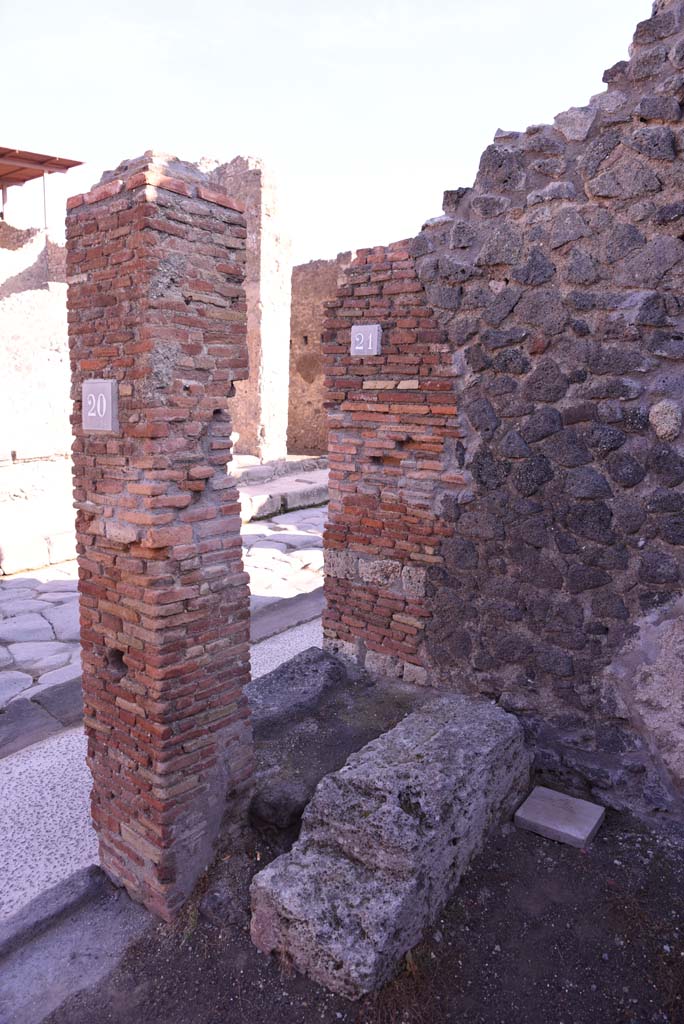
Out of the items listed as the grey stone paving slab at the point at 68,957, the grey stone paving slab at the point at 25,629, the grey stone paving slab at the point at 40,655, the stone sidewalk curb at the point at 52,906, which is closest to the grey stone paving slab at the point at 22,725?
the grey stone paving slab at the point at 40,655

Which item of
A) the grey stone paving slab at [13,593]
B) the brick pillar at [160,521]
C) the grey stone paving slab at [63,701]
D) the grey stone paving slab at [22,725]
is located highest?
the brick pillar at [160,521]

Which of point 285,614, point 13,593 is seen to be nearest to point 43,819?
point 285,614

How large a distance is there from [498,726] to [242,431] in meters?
9.57

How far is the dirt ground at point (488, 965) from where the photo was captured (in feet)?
7.85

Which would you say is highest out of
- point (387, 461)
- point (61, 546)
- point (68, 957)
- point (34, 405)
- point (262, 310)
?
point (262, 310)

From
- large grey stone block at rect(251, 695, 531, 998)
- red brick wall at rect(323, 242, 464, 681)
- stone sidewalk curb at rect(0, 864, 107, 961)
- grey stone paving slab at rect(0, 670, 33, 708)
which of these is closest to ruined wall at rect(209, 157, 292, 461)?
grey stone paving slab at rect(0, 670, 33, 708)

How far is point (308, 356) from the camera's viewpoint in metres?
15.8

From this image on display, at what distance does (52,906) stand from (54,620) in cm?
364

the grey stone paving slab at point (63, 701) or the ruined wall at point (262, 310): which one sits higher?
the ruined wall at point (262, 310)

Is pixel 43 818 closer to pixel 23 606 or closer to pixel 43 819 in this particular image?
pixel 43 819

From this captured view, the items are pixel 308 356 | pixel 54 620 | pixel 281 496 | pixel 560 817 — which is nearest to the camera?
pixel 560 817

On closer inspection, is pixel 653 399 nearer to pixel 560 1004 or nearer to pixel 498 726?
pixel 498 726

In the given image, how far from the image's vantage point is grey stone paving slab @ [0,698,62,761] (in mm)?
4254

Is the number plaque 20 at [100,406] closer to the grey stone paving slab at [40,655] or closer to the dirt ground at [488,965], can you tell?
the dirt ground at [488,965]
